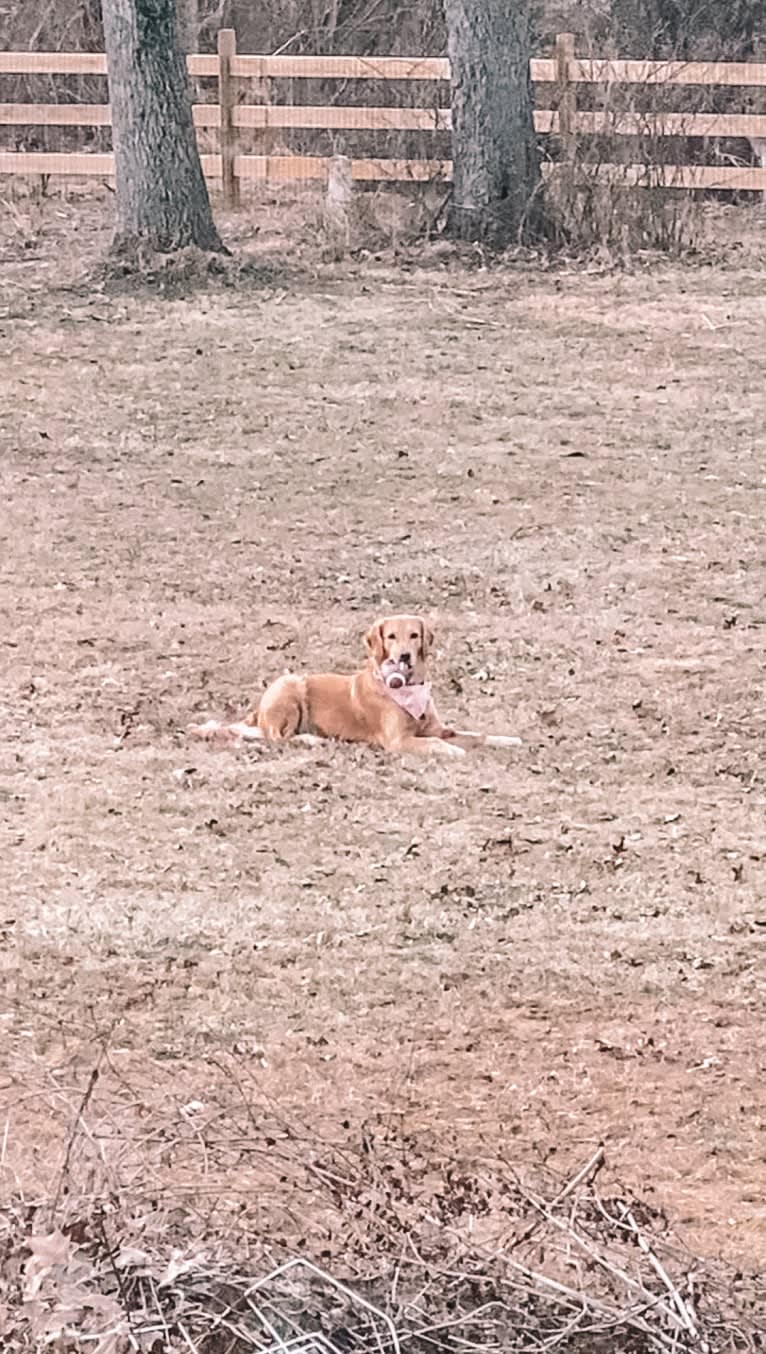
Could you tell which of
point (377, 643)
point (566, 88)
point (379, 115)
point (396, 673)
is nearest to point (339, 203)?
point (379, 115)

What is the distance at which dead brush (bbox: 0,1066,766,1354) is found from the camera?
2.29 metres

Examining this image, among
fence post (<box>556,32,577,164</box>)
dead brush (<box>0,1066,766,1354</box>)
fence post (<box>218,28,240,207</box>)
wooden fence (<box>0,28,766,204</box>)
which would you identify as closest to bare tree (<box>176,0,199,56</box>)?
wooden fence (<box>0,28,766,204</box>)

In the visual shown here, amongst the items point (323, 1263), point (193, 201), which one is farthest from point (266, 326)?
point (323, 1263)

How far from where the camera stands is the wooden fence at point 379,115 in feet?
57.8

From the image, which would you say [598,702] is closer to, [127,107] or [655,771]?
[655,771]

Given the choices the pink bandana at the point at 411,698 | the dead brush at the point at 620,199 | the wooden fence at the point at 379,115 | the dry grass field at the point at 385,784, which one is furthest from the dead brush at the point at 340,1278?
the wooden fence at the point at 379,115

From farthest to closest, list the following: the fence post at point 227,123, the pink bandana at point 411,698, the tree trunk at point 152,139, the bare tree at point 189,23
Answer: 1. the bare tree at point 189,23
2. the fence post at point 227,123
3. the tree trunk at point 152,139
4. the pink bandana at point 411,698

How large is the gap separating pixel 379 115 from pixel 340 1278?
16505mm

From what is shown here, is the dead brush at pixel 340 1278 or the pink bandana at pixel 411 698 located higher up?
the dead brush at pixel 340 1278

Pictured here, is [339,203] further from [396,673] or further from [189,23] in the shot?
[396,673]

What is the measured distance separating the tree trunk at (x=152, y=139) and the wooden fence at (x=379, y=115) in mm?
2588

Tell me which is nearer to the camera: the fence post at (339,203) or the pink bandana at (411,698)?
the pink bandana at (411,698)

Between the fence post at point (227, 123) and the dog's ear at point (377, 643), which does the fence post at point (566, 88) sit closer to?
the fence post at point (227, 123)

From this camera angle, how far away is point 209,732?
6.17 metres
